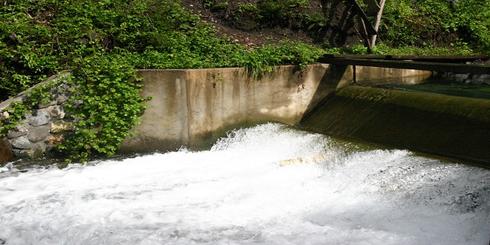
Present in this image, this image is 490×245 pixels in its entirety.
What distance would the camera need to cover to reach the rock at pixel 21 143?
659 cm

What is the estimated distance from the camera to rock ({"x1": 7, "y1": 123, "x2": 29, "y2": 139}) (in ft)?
21.5

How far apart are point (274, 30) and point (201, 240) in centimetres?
726

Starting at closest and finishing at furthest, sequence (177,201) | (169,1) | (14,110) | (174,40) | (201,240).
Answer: (201,240)
(177,201)
(14,110)
(174,40)
(169,1)

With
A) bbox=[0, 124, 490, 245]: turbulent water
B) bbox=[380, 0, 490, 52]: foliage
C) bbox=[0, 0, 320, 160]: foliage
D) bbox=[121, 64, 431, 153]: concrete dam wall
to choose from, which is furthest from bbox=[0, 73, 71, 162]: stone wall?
bbox=[380, 0, 490, 52]: foliage

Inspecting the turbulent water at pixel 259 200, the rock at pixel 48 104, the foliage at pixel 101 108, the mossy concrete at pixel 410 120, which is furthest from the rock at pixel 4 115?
the mossy concrete at pixel 410 120

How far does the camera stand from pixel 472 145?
19.2 ft

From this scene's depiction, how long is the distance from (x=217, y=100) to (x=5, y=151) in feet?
10.4

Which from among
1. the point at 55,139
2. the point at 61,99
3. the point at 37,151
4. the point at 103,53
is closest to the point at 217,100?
the point at 103,53

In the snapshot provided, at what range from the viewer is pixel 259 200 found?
518 cm

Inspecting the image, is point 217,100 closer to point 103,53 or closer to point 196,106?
point 196,106

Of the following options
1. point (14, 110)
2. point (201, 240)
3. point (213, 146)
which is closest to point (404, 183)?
point (201, 240)

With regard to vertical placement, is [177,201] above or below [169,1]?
below

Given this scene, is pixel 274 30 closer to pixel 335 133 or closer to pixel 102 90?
pixel 335 133

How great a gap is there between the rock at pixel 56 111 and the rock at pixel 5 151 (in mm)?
712
